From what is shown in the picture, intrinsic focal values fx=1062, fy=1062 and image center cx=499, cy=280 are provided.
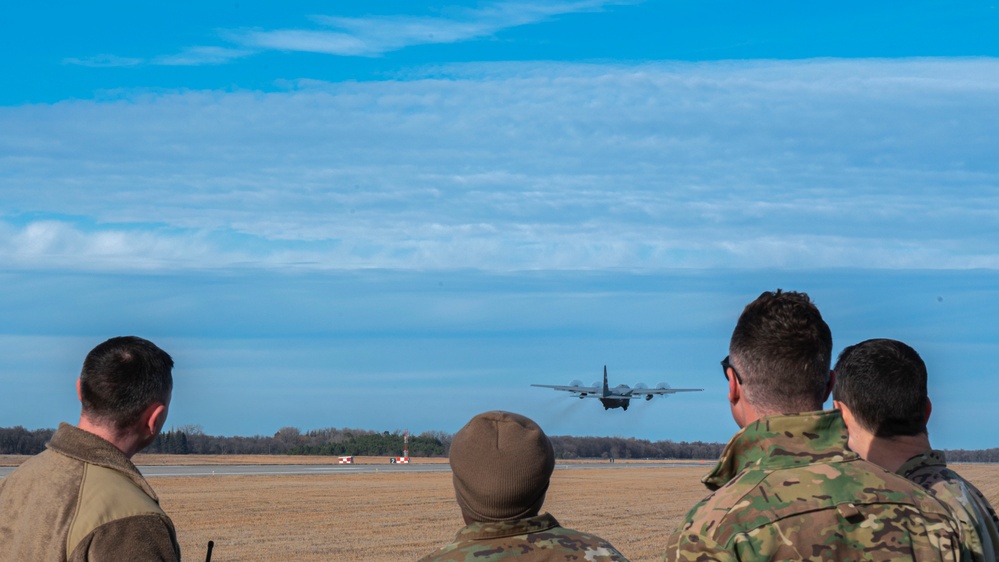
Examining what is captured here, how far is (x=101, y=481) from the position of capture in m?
3.70

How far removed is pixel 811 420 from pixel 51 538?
8.37ft

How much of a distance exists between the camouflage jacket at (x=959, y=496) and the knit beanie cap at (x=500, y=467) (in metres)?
1.64

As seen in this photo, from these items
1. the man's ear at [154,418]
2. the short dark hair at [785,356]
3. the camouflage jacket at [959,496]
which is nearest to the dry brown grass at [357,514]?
the camouflage jacket at [959,496]

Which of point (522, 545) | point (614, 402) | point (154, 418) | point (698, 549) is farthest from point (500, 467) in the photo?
point (614, 402)

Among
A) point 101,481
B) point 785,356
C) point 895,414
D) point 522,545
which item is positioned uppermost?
point 785,356

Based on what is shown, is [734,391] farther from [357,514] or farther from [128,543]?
[357,514]

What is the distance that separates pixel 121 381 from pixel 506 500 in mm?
1502

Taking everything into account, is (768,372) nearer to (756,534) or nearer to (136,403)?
(756,534)

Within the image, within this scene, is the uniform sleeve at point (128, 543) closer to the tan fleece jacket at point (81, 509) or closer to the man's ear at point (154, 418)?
the tan fleece jacket at point (81, 509)

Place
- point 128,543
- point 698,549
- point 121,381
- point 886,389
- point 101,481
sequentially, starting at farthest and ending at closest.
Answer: point 886,389 → point 121,381 → point 101,481 → point 128,543 → point 698,549

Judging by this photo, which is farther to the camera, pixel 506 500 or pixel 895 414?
pixel 895 414

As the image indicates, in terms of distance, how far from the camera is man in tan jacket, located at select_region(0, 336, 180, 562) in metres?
3.57

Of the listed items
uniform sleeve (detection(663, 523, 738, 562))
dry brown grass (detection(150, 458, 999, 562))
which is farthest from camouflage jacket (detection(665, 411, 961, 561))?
dry brown grass (detection(150, 458, 999, 562))

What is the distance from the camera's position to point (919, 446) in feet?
14.1
